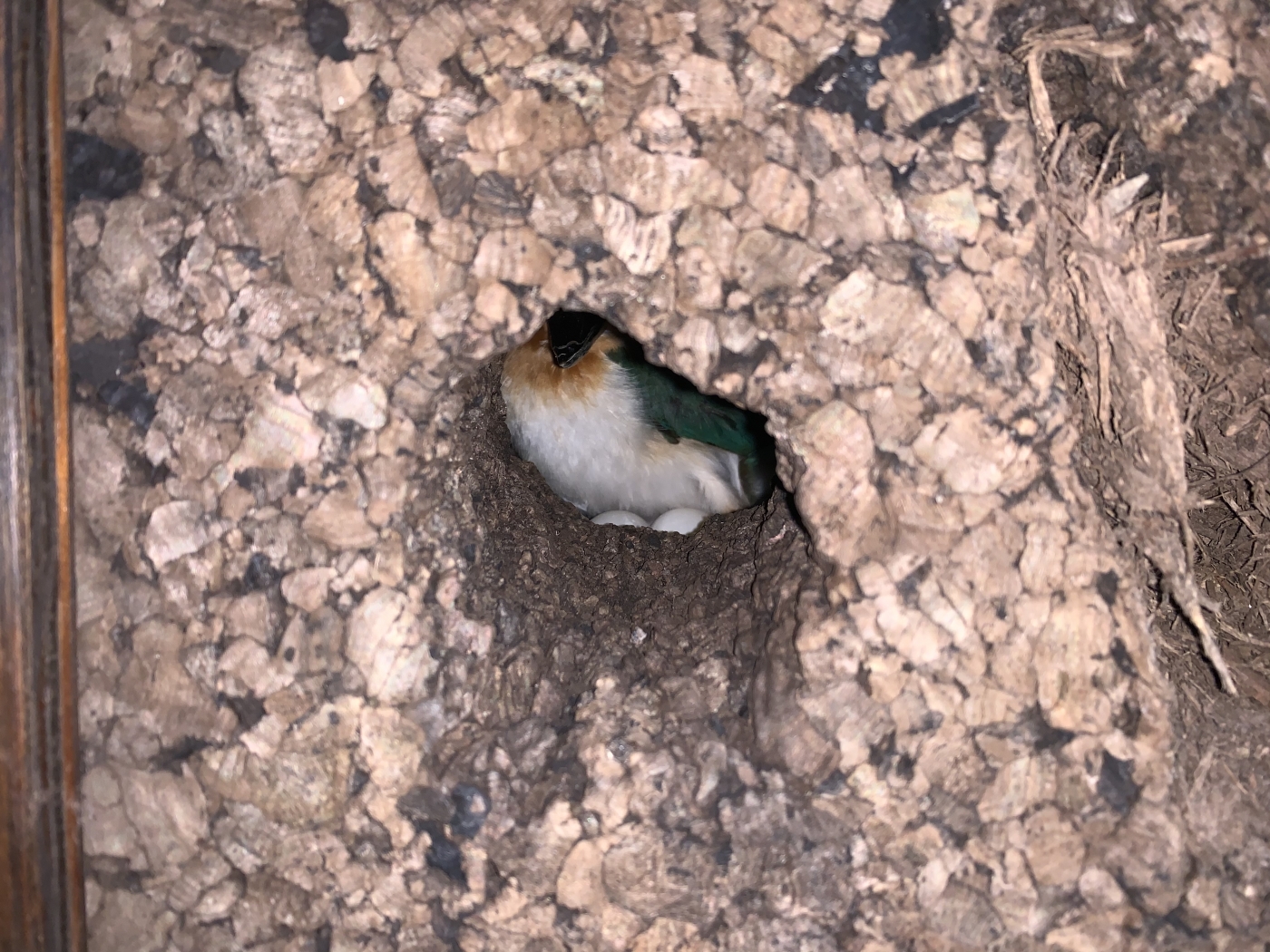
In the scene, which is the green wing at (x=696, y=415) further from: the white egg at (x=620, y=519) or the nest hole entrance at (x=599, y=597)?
the nest hole entrance at (x=599, y=597)

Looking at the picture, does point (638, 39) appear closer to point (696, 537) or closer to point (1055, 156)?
point (1055, 156)

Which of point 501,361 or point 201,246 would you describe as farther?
point 501,361

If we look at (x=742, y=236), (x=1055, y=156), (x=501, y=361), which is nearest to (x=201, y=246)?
(x=742, y=236)

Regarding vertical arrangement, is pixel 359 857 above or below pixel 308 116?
below

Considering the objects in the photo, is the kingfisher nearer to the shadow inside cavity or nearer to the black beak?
the black beak

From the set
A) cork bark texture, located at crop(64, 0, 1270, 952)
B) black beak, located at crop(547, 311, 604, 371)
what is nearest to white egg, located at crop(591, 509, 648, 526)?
black beak, located at crop(547, 311, 604, 371)

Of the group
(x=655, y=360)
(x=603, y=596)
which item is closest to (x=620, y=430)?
(x=603, y=596)

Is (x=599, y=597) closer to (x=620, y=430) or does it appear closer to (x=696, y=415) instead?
(x=696, y=415)
